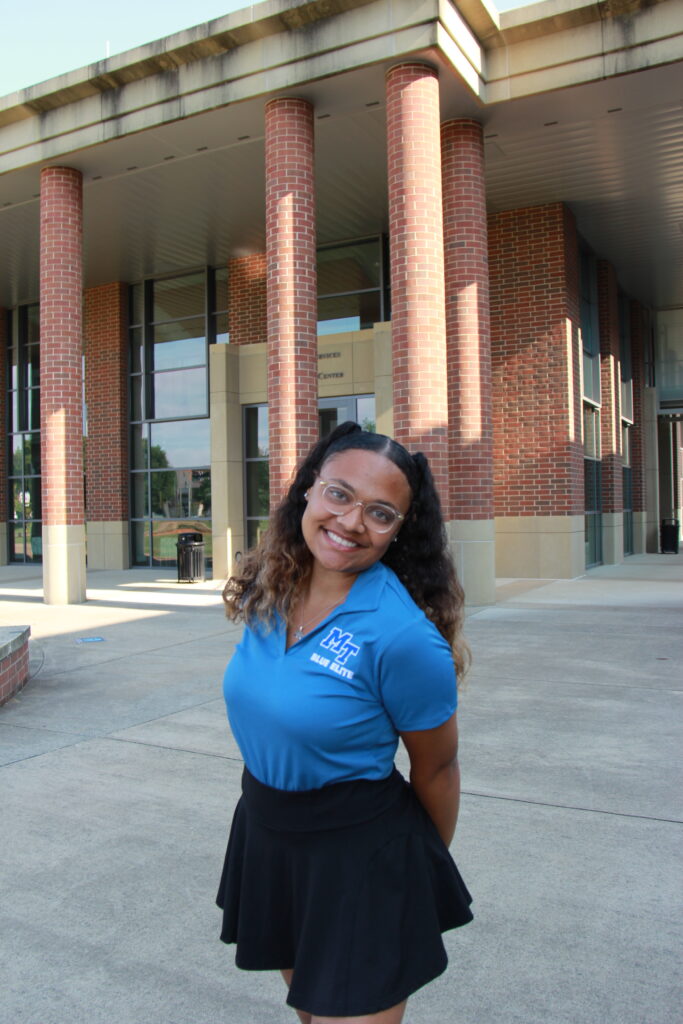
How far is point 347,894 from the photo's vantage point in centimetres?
166

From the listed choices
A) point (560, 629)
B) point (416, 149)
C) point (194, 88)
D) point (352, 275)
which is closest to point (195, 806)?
point (560, 629)

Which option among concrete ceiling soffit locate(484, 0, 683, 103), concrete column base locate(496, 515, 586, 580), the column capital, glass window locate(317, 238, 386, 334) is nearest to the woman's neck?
the column capital

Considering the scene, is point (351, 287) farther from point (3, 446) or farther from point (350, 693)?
point (350, 693)

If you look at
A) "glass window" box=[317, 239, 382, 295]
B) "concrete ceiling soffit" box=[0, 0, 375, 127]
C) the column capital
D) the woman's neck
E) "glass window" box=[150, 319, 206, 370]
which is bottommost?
the woman's neck

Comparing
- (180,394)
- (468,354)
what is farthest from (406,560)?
(180,394)

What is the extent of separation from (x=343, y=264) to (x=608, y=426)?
7.02 m

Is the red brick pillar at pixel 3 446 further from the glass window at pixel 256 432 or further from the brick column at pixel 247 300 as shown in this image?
the glass window at pixel 256 432

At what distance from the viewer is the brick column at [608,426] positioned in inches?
760

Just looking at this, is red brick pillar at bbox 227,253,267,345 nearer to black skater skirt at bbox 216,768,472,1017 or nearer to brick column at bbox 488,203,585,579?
brick column at bbox 488,203,585,579

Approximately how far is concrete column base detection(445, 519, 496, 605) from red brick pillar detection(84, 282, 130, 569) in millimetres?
10602

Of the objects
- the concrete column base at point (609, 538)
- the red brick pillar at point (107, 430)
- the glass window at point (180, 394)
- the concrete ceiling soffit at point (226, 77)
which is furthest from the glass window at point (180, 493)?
the concrete column base at point (609, 538)

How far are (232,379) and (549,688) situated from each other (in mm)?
11988

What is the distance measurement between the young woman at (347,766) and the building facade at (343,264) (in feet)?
29.8

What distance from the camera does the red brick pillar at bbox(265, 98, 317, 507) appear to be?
11.6 m
